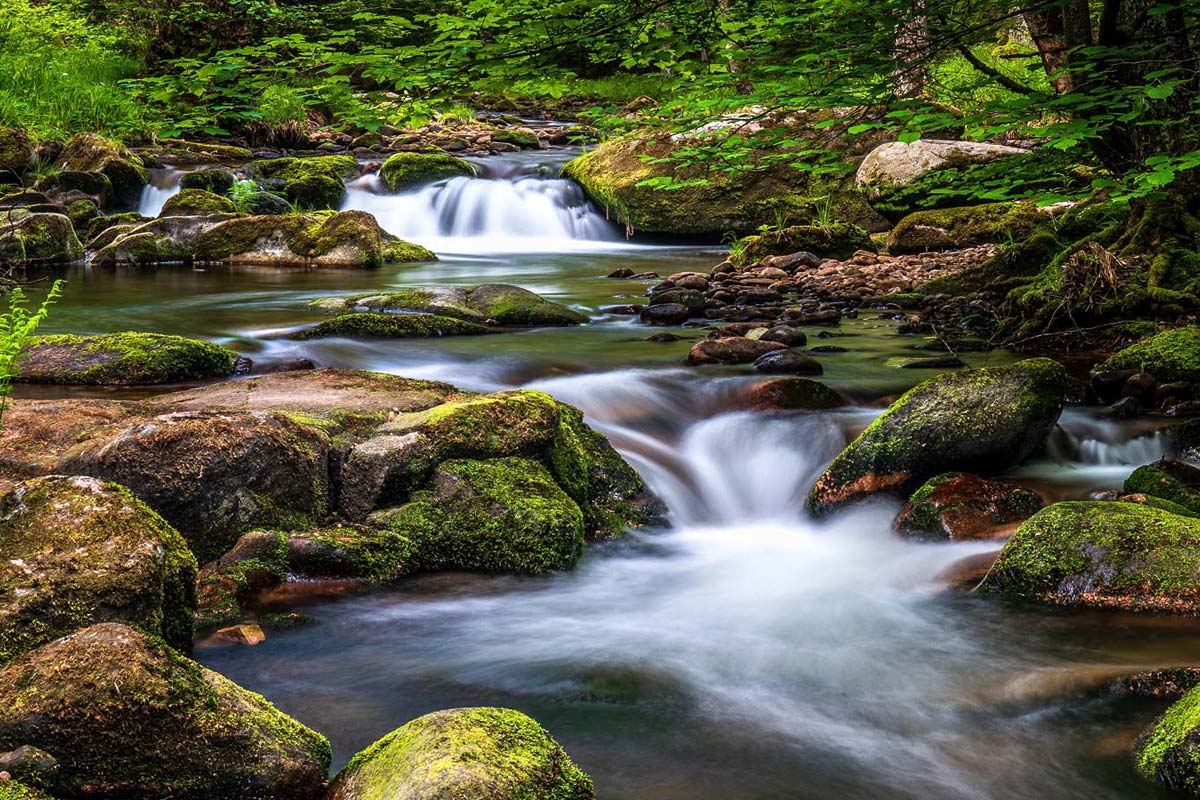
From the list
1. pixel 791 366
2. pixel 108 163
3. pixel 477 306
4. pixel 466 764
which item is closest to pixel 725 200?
pixel 477 306

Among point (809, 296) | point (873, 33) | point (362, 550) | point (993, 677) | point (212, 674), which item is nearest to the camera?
point (212, 674)

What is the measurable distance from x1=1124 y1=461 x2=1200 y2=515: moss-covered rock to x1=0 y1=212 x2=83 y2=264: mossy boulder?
15.0m

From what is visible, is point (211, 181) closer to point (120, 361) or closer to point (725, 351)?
point (120, 361)

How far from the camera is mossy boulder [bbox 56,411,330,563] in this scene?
419cm

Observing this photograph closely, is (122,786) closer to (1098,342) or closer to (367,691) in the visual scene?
(367,691)

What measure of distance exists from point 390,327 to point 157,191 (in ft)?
41.0

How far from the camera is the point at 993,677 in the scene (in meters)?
3.91

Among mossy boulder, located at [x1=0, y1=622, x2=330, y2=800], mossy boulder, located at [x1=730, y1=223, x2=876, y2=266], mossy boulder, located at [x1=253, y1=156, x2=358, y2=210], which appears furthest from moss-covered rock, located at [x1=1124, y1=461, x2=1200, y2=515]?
mossy boulder, located at [x1=253, y1=156, x2=358, y2=210]

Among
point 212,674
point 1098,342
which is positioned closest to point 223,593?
point 212,674

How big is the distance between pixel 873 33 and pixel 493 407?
2744mm

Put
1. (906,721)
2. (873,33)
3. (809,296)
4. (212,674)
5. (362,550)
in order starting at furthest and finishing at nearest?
(809,296)
(873,33)
(362,550)
(906,721)
(212,674)

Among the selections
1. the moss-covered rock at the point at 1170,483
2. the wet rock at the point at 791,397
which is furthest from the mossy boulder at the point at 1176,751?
the wet rock at the point at 791,397

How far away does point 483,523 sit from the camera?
4.77m

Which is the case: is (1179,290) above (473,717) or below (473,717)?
above
